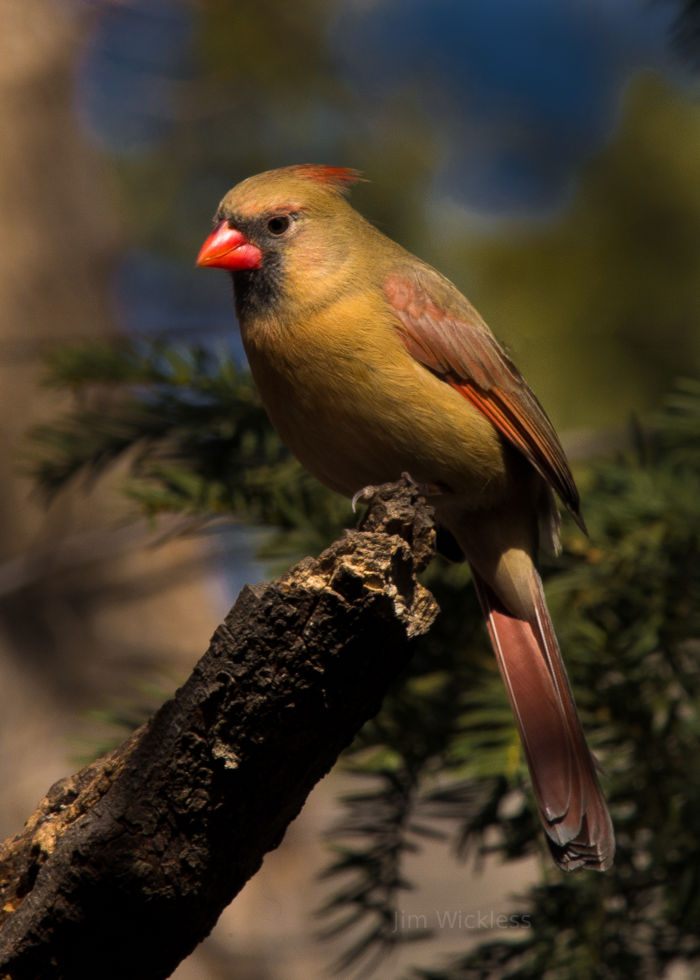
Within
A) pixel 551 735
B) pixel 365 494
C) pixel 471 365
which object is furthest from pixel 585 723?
pixel 471 365

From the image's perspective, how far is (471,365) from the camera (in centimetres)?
290

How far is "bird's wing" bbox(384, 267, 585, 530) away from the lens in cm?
280

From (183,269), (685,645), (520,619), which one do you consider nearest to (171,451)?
(520,619)

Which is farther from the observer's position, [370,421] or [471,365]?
[471,365]

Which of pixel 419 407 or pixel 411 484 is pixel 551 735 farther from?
pixel 419 407

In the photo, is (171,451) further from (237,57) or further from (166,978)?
(237,57)

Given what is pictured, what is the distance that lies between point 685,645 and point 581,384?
2.45 meters

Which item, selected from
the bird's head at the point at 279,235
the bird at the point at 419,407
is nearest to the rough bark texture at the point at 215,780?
the bird at the point at 419,407

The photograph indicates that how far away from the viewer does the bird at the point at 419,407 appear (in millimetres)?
2580

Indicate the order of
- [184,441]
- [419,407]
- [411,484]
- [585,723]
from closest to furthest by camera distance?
[411,484]
[419,407]
[585,723]
[184,441]

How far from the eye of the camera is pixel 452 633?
9.86 feet

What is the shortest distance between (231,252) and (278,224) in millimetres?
160

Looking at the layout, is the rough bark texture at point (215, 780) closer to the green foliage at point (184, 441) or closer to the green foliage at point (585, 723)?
the green foliage at point (585, 723)

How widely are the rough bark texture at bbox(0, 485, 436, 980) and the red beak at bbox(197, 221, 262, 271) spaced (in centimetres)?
153
